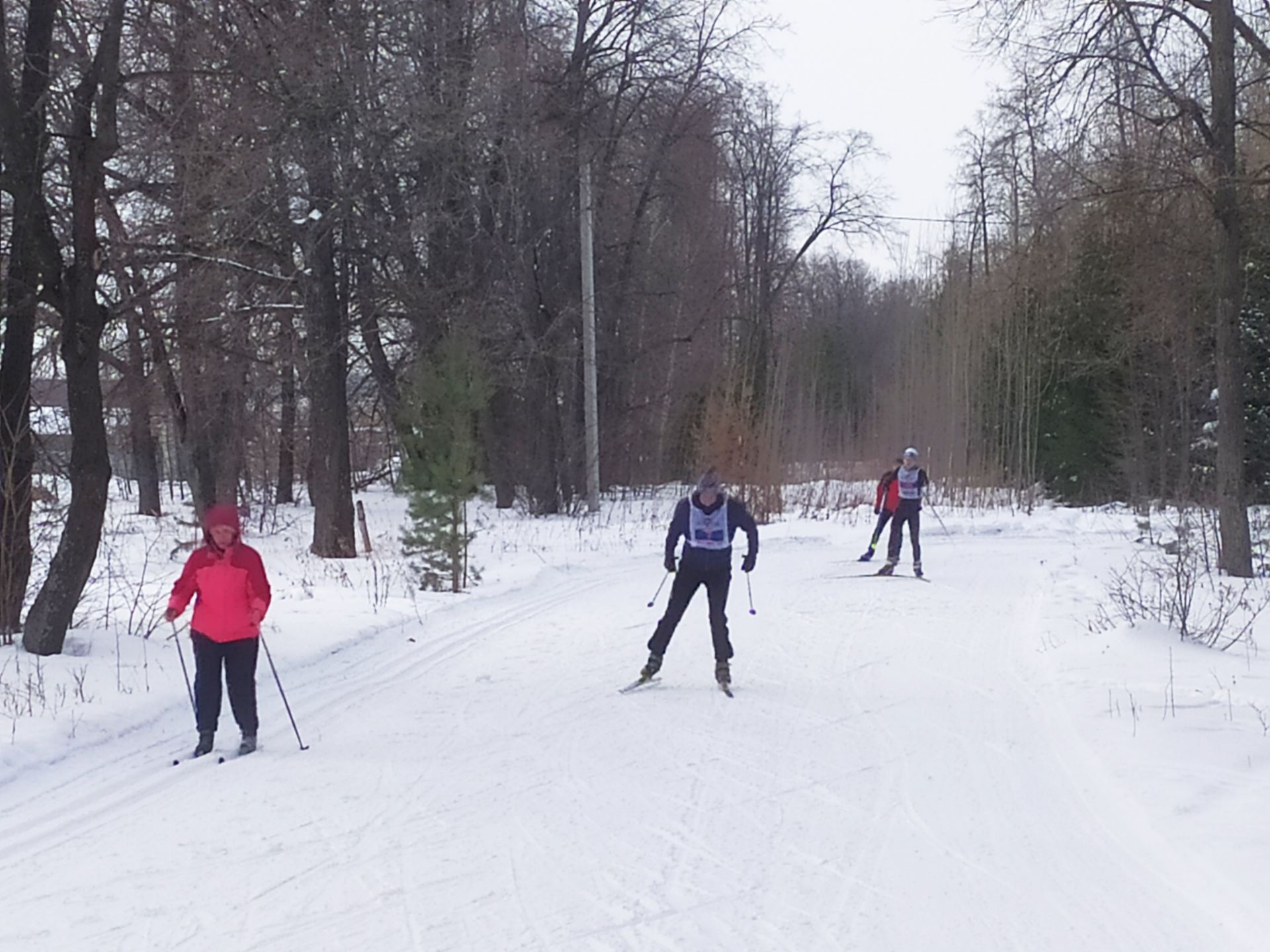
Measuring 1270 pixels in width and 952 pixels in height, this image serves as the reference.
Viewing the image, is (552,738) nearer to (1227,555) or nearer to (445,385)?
(445,385)

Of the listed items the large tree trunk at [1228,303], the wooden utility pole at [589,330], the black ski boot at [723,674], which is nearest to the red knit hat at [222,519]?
the black ski boot at [723,674]

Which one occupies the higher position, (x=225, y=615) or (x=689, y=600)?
(x=225, y=615)

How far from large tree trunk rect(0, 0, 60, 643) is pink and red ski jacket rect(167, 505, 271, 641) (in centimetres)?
345

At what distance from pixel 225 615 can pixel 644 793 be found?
3.22 m

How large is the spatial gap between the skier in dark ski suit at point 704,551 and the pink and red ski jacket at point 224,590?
3.49 metres

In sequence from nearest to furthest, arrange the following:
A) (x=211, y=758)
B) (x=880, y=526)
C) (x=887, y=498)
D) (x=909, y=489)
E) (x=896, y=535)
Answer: (x=211, y=758)
(x=896, y=535)
(x=909, y=489)
(x=887, y=498)
(x=880, y=526)

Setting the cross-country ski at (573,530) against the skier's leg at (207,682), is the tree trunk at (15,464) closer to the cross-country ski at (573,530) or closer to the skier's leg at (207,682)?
the cross-country ski at (573,530)

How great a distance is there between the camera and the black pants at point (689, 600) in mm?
10867

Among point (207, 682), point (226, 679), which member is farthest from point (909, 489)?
point (207, 682)

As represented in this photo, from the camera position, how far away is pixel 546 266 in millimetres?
33094

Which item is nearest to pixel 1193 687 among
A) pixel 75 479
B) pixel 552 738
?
pixel 552 738

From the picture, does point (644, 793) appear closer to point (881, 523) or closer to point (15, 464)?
point (15, 464)

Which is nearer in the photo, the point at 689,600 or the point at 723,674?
the point at 723,674

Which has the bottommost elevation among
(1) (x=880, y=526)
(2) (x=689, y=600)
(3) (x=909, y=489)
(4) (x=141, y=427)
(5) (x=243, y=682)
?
(5) (x=243, y=682)
